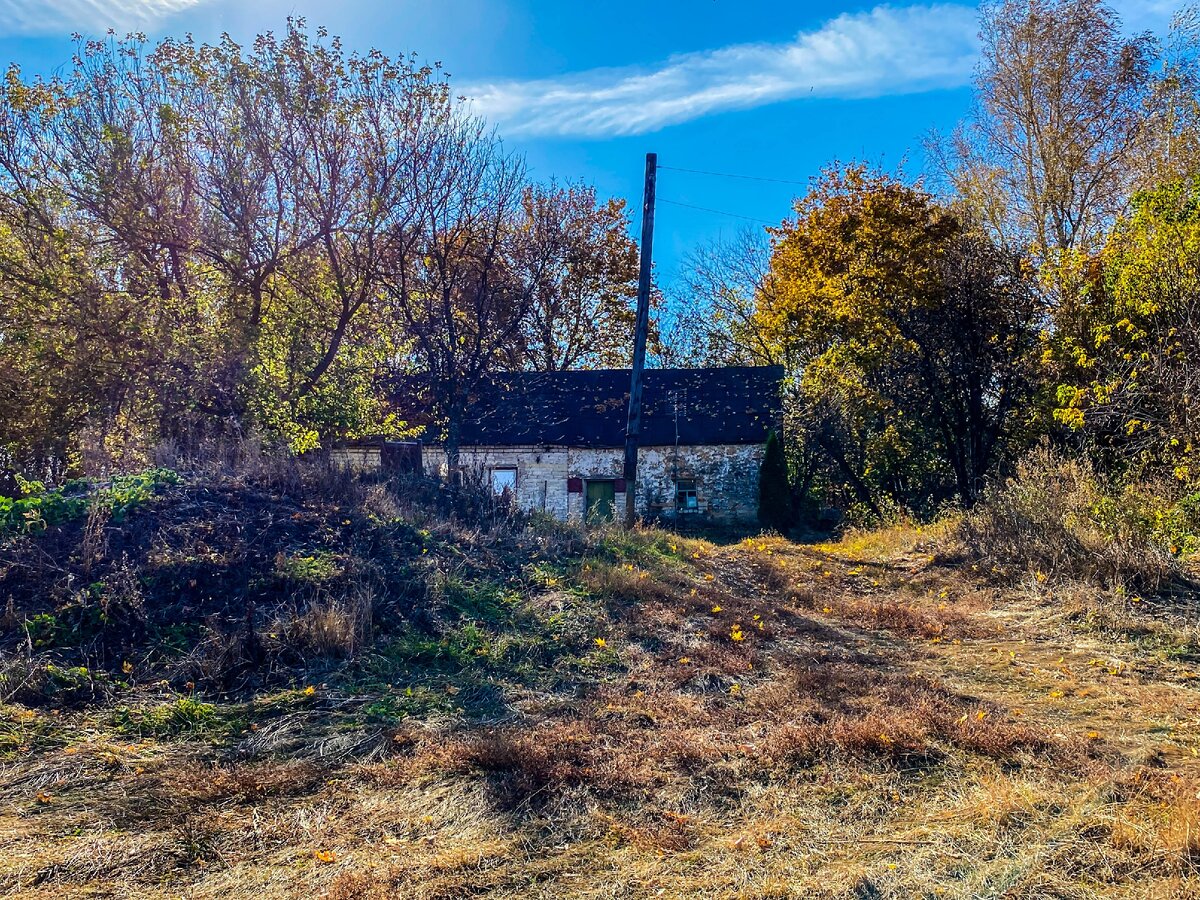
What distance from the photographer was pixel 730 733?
5.11 metres

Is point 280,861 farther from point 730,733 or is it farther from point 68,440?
point 68,440

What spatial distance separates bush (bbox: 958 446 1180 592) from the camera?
8.84 metres

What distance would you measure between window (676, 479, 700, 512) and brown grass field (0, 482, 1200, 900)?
1437 centimetres

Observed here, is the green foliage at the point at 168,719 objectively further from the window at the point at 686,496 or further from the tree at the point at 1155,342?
the window at the point at 686,496

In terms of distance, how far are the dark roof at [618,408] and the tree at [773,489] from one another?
629 millimetres

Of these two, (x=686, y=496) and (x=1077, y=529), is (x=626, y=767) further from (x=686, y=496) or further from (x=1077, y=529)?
(x=686, y=496)

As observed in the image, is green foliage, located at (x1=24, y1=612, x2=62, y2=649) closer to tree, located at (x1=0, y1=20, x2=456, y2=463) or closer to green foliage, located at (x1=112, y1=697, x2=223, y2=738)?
green foliage, located at (x1=112, y1=697, x2=223, y2=738)

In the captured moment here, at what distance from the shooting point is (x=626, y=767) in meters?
4.53

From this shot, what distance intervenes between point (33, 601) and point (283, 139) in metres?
10.3

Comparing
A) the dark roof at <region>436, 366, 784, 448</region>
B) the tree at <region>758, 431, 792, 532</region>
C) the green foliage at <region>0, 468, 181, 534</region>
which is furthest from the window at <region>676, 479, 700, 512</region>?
the green foliage at <region>0, 468, 181, 534</region>

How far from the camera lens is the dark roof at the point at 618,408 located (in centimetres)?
2255

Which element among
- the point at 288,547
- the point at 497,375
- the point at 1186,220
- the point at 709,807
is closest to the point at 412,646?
the point at 288,547

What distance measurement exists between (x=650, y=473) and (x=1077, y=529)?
13531 mm

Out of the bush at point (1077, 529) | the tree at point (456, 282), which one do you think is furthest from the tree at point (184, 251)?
the bush at point (1077, 529)
